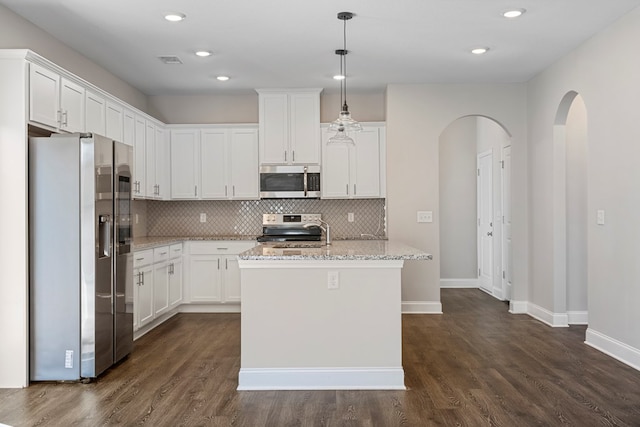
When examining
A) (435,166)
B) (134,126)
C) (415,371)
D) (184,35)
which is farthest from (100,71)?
(415,371)

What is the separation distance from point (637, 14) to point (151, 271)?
15.9 feet

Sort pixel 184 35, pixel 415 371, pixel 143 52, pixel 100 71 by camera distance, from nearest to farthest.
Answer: pixel 415 371 → pixel 184 35 → pixel 143 52 → pixel 100 71

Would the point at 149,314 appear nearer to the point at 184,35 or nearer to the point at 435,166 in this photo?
the point at 184,35

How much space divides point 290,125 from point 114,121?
222 cm

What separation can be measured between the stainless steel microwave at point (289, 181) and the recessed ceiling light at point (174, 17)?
267 centimetres

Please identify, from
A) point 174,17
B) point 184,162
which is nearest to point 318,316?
point 174,17

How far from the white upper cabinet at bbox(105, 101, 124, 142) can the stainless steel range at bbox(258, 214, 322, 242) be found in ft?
7.06

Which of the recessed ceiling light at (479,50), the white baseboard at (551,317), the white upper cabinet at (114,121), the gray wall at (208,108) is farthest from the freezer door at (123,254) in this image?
the white baseboard at (551,317)

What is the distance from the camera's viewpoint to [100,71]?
5750mm

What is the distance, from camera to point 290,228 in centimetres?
688

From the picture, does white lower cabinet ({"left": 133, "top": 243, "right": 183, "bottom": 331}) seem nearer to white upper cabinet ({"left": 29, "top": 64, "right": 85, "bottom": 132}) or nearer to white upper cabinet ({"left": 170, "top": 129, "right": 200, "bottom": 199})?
white upper cabinet ({"left": 170, "top": 129, "right": 200, "bottom": 199})

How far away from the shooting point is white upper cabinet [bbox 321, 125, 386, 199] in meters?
6.73

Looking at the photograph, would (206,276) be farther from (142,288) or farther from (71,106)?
(71,106)

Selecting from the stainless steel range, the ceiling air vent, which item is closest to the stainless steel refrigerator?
the ceiling air vent
